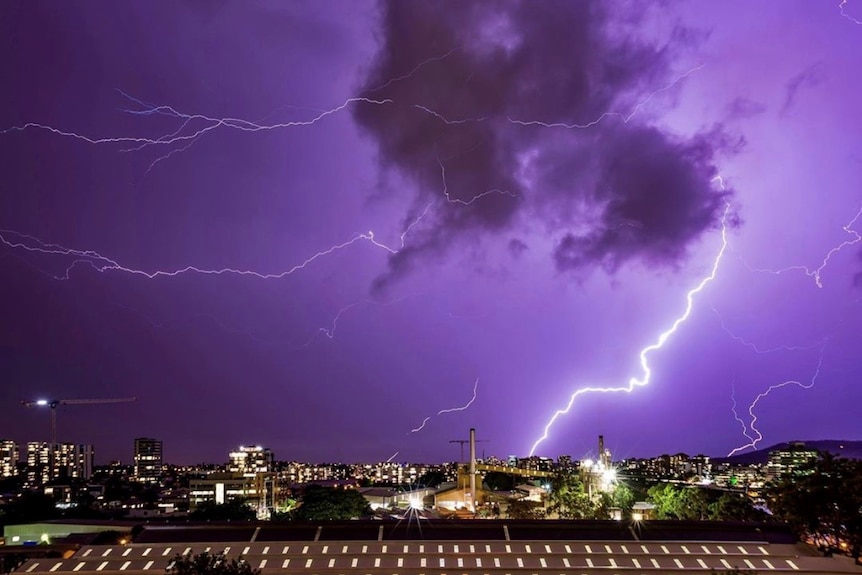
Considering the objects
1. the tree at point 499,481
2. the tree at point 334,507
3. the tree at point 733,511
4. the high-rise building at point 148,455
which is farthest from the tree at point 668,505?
the high-rise building at point 148,455

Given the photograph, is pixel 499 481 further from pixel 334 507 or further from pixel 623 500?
pixel 623 500

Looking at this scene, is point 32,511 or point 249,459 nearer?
point 32,511

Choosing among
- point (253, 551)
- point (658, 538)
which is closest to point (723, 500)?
point (658, 538)

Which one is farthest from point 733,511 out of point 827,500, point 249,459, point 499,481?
point 249,459

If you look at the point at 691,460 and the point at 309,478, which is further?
the point at 309,478

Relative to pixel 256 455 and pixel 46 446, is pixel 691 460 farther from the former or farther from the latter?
pixel 46 446

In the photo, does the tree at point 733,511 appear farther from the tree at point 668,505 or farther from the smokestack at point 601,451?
the smokestack at point 601,451

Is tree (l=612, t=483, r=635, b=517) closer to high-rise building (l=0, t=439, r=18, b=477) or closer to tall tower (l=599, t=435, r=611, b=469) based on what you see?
tall tower (l=599, t=435, r=611, b=469)
